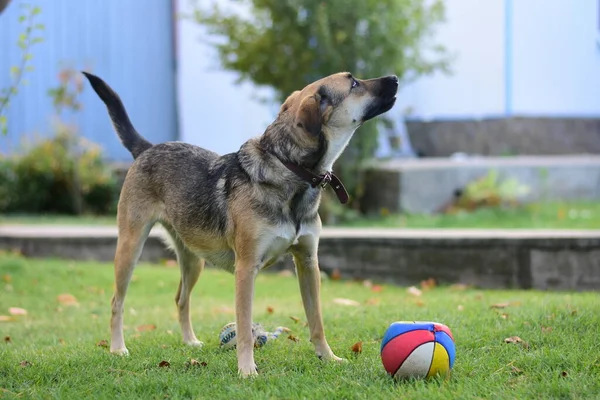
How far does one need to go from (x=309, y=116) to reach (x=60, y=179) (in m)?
11.4

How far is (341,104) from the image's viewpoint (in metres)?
4.83

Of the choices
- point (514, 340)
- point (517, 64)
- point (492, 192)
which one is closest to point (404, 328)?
point (514, 340)

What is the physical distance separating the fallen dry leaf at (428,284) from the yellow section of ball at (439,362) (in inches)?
176

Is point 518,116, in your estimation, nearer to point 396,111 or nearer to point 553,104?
point 553,104

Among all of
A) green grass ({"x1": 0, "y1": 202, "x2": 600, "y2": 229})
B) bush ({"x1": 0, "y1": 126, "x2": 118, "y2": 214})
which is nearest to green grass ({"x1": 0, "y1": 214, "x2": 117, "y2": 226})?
green grass ({"x1": 0, "y1": 202, "x2": 600, "y2": 229})

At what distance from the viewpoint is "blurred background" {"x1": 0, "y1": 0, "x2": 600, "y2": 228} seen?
12.3 meters

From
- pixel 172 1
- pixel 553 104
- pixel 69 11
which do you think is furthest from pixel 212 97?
pixel 553 104

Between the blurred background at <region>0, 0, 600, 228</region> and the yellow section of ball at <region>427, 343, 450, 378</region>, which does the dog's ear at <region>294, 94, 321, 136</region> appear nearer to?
the yellow section of ball at <region>427, 343, 450, 378</region>

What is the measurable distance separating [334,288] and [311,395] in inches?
190

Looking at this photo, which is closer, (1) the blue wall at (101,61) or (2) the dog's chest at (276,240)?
(2) the dog's chest at (276,240)

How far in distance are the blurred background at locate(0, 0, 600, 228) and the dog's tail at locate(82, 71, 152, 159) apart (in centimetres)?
542

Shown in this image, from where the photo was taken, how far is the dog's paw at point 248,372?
4496mm

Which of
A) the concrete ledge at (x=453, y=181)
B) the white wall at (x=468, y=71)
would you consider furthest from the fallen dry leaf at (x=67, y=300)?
the white wall at (x=468, y=71)

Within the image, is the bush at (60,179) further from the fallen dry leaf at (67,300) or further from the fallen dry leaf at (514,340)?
the fallen dry leaf at (514,340)
